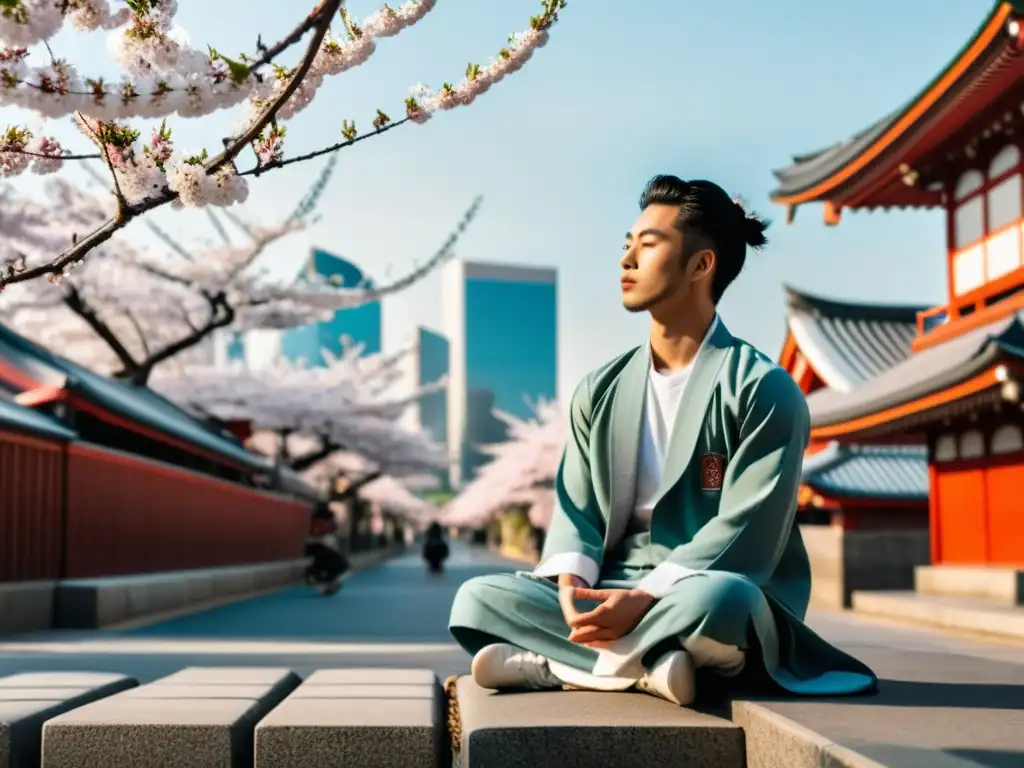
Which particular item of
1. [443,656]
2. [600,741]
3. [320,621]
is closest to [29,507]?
[320,621]

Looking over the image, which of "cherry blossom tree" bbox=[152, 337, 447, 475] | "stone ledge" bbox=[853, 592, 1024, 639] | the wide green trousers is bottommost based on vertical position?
"stone ledge" bbox=[853, 592, 1024, 639]

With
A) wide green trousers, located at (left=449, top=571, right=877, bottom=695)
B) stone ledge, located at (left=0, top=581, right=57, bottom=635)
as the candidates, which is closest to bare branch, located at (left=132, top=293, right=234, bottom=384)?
stone ledge, located at (left=0, top=581, right=57, bottom=635)

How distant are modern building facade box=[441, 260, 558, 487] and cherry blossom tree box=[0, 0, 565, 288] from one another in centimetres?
16864

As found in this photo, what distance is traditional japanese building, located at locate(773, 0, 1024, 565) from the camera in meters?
13.7

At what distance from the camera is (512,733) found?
3.64 m

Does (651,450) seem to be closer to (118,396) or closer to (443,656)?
(443,656)

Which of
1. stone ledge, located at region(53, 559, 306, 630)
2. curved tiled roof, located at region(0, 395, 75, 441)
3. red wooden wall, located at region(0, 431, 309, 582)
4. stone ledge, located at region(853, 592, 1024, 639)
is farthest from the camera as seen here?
stone ledge, located at region(53, 559, 306, 630)

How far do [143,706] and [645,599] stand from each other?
5.26ft

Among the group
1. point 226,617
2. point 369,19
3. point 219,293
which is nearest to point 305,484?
point 219,293

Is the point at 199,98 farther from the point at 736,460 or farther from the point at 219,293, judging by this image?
the point at 219,293

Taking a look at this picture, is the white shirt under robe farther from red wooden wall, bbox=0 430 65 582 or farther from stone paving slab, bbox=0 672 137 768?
red wooden wall, bbox=0 430 65 582

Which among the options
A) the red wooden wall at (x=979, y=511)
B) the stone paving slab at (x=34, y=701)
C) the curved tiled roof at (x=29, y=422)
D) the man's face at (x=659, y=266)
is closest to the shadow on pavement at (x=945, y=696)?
the man's face at (x=659, y=266)

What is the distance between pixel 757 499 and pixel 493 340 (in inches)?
6811

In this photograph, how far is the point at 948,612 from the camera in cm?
1322
